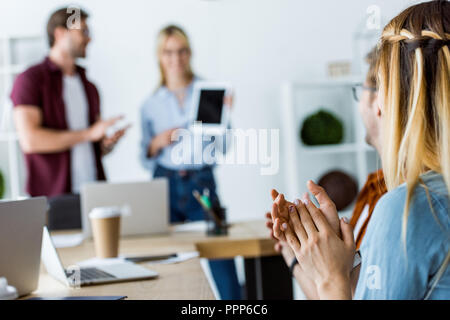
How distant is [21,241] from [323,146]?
278 centimetres

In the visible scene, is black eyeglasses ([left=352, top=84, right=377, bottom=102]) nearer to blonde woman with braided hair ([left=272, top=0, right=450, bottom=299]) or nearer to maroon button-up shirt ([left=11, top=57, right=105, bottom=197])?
blonde woman with braided hair ([left=272, top=0, right=450, bottom=299])

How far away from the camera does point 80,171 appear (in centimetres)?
271

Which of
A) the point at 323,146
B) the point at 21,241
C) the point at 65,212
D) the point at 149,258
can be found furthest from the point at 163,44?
the point at 21,241

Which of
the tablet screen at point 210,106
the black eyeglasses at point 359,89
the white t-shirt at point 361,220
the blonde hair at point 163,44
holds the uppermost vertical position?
the blonde hair at point 163,44

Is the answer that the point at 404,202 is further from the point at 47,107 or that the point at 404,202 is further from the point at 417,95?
the point at 47,107

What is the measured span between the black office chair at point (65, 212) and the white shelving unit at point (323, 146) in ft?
5.20

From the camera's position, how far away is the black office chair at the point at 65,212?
2.19 metres

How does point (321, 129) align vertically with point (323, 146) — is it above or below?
above

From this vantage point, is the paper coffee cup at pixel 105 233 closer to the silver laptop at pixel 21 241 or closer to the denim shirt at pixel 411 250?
the silver laptop at pixel 21 241

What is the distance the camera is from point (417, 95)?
26.7 inches

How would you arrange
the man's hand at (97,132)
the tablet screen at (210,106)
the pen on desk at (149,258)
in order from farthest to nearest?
the tablet screen at (210,106) < the man's hand at (97,132) < the pen on desk at (149,258)

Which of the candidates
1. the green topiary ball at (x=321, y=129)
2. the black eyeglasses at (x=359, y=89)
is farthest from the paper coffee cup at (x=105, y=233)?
the green topiary ball at (x=321, y=129)

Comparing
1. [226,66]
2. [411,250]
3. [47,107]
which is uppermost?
[226,66]

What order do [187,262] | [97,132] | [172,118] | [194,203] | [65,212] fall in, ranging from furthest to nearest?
[172,118] → [194,203] → [97,132] → [65,212] → [187,262]
